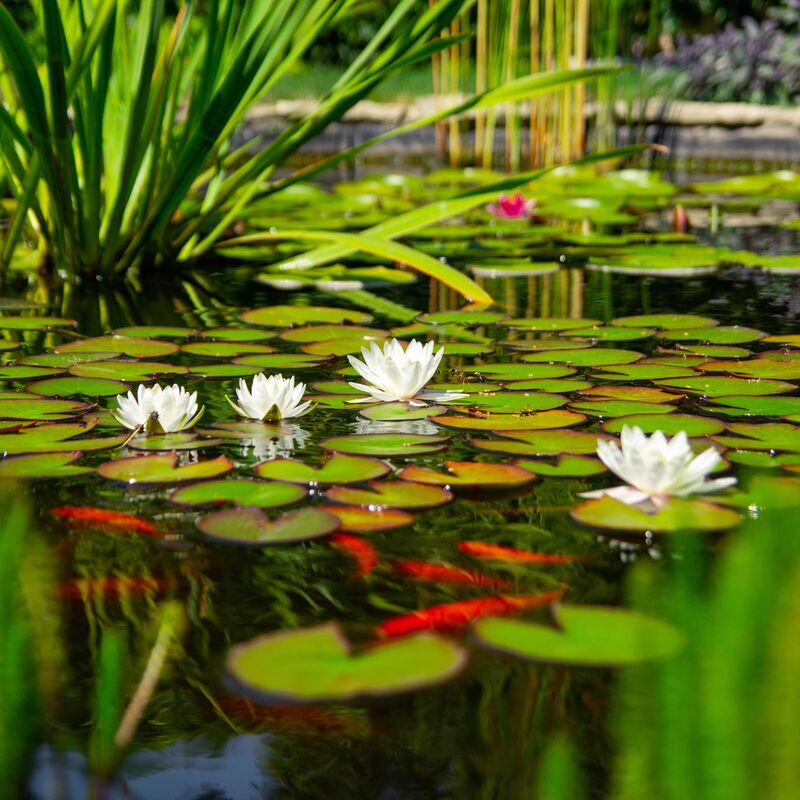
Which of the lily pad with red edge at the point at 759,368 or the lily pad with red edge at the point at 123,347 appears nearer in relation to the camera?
the lily pad with red edge at the point at 759,368

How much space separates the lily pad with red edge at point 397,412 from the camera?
1424mm

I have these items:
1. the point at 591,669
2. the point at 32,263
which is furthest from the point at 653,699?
the point at 32,263

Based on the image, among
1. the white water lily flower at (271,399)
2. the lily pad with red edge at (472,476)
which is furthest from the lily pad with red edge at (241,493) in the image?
the white water lily flower at (271,399)

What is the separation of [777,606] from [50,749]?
0.44 metres

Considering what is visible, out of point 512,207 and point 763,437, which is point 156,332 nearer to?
point 763,437

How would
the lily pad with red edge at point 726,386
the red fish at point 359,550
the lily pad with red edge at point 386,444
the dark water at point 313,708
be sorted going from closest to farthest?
the dark water at point 313,708
the red fish at point 359,550
the lily pad with red edge at point 386,444
the lily pad with red edge at point 726,386

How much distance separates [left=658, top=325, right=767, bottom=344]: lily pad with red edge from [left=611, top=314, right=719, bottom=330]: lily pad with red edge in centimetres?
3

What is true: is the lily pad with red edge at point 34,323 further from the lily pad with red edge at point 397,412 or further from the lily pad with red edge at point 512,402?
the lily pad with red edge at point 512,402

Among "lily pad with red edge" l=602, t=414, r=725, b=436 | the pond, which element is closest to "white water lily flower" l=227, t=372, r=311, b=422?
the pond

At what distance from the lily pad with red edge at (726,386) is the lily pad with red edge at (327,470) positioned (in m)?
0.53

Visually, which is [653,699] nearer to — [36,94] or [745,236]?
[36,94]

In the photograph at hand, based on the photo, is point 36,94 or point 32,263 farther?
point 32,263

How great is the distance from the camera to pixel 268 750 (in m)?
0.71

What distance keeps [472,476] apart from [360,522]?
175mm
